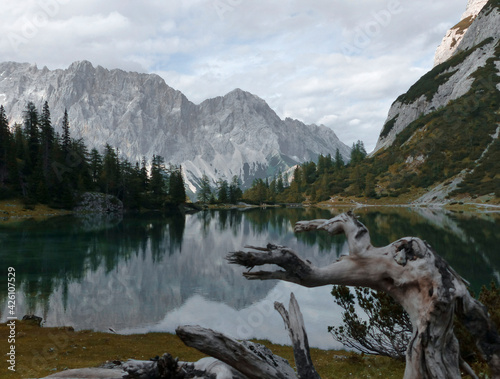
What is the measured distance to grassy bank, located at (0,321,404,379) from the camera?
48.9 ft

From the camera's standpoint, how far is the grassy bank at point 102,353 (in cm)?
1491

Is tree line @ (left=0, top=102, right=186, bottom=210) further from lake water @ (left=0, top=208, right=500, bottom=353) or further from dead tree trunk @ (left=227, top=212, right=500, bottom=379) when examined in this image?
dead tree trunk @ (left=227, top=212, right=500, bottom=379)

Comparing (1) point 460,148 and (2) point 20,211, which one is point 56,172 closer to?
(2) point 20,211

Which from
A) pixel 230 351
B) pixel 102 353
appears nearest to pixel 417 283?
pixel 230 351

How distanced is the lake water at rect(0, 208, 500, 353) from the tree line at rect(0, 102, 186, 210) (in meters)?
48.6

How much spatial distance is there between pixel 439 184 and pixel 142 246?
14324 cm

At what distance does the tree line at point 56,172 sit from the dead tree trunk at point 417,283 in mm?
112646

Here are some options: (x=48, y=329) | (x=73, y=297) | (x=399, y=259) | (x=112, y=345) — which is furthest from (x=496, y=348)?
(x=73, y=297)

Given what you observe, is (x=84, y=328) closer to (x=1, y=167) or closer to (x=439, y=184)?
(x=1, y=167)

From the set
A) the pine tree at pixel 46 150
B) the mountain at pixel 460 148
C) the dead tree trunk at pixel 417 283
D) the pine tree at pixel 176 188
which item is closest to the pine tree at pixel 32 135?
the pine tree at pixel 46 150

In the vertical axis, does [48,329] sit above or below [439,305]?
below

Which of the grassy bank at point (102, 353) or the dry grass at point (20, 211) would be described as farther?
the dry grass at point (20, 211)

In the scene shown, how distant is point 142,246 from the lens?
2224 inches

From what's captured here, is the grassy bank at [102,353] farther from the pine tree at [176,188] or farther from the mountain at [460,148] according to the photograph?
the pine tree at [176,188]
